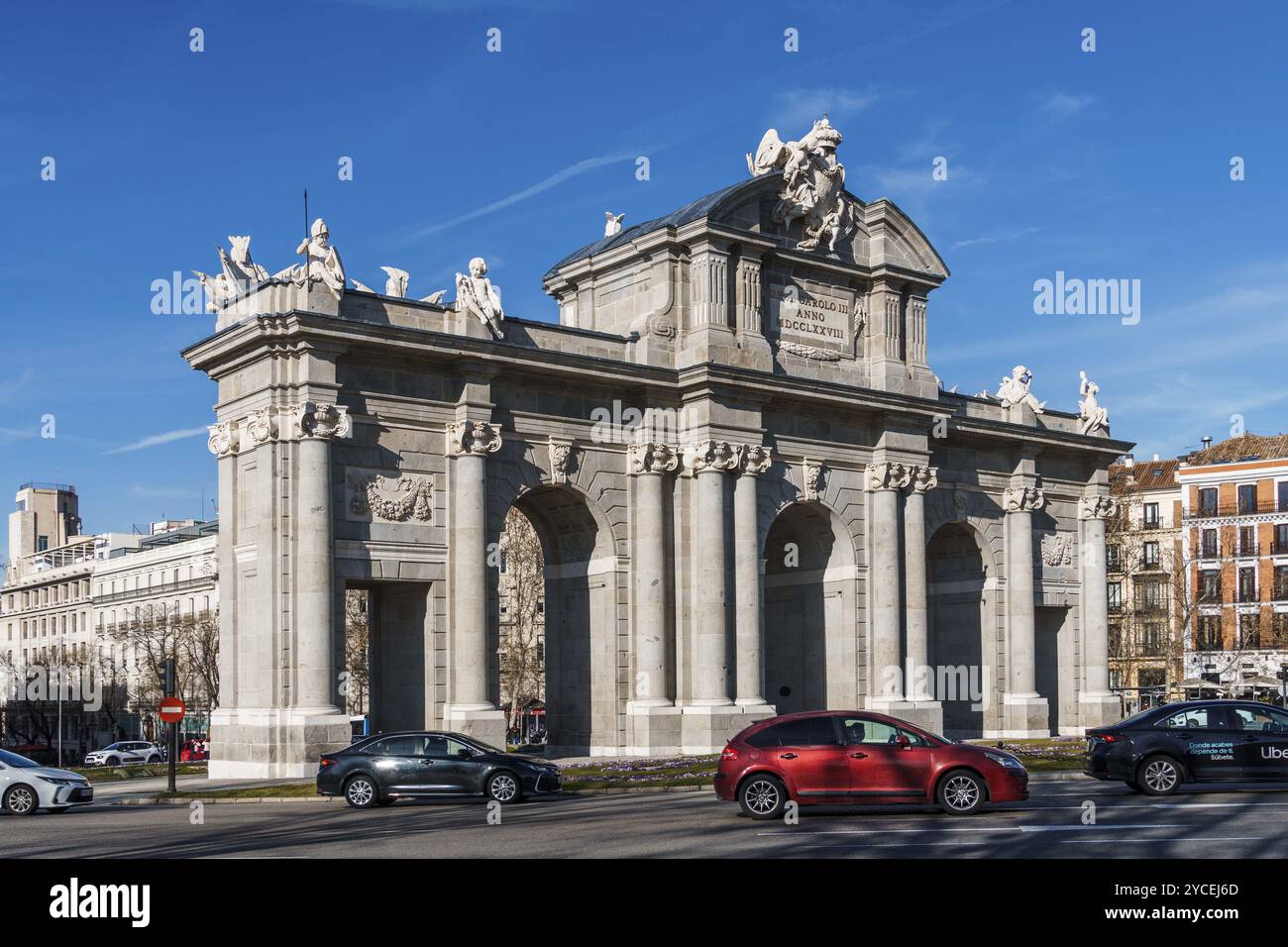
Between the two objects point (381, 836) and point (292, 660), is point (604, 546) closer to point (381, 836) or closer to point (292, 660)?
point (292, 660)

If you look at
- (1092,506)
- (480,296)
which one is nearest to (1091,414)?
(1092,506)

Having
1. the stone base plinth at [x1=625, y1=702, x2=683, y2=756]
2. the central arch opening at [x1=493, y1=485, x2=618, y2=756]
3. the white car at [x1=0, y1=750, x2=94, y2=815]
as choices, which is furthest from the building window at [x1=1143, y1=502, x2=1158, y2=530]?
the white car at [x1=0, y1=750, x2=94, y2=815]

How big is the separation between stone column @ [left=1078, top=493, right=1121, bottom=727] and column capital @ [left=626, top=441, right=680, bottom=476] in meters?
21.0

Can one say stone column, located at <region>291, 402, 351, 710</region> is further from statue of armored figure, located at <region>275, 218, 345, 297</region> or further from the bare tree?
the bare tree

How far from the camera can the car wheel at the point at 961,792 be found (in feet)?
79.4

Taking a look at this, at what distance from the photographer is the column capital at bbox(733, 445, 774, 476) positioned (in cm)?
4516

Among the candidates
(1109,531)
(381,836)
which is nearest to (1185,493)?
(1109,531)

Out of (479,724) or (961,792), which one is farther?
(479,724)

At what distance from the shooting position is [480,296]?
1642 inches

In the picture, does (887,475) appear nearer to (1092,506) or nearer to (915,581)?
(915,581)

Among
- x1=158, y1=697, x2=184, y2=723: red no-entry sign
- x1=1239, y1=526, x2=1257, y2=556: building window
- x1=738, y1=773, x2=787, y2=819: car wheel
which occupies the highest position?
x1=1239, y1=526, x2=1257, y2=556: building window

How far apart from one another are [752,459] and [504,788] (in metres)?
18.3
